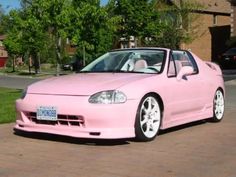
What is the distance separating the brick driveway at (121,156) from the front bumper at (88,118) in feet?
0.62

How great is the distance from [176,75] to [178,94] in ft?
1.02

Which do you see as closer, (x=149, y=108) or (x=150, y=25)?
(x=149, y=108)

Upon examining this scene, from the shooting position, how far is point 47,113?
7777 mm

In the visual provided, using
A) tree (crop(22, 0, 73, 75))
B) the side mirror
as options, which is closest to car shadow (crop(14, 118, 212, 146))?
the side mirror

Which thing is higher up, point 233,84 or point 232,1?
point 232,1

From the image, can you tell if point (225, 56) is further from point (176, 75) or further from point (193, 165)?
point (193, 165)

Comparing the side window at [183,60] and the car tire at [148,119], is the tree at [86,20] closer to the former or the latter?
the side window at [183,60]

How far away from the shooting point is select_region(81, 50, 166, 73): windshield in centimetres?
885

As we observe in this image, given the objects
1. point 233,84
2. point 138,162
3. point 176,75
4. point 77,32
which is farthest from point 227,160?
point 233,84

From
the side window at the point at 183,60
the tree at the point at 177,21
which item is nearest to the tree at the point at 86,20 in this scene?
the side window at the point at 183,60

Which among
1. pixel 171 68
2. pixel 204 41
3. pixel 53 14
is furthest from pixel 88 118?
pixel 204 41

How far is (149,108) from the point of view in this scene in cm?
812

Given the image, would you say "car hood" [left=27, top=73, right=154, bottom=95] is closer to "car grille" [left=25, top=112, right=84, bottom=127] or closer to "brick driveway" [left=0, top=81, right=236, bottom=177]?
"car grille" [left=25, top=112, right=84, bottom=127]

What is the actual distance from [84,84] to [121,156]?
1.36 meters
